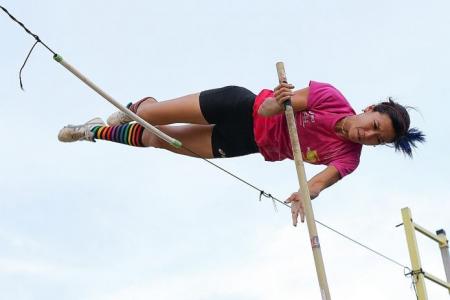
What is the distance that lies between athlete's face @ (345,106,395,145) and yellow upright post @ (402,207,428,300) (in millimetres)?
1597

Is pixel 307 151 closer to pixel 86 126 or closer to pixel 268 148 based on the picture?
pixel 268 148

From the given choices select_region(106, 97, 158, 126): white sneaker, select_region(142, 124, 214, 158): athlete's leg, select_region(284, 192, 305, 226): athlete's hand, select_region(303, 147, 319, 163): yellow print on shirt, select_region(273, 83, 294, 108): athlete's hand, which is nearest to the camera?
select_region(284, 192, 305, 226): athlete's hand

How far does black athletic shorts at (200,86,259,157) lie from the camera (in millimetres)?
4336

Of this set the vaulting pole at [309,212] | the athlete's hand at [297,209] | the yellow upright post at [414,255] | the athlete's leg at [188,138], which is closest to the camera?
the vaulting pole at [309,212]

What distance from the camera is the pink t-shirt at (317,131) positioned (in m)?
4.19

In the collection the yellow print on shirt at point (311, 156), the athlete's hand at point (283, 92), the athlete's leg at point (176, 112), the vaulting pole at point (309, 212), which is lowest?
the vaulting pole at point (309, 212)

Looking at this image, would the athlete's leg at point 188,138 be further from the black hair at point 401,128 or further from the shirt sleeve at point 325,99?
the black hair at point 401,128

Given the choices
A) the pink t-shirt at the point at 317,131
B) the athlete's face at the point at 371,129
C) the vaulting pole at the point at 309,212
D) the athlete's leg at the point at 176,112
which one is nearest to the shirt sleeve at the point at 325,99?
the pink t-shirt at the point at 317,131

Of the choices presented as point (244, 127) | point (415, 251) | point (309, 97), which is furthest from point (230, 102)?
point (415, 251)

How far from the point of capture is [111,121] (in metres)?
4.79

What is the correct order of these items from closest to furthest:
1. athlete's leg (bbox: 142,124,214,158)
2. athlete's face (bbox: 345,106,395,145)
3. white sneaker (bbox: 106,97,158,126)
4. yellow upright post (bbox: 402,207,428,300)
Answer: athlete's face (bbox: 345,106,395,145)
athlete's leg (bbox: 142,124,214,158)
white sneaker (bbox: 106,97,158,126)
yellow upright post (bbox: 402,207,428,300)

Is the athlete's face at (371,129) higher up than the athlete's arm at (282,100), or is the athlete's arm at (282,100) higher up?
the athlete's arm at (282,100)

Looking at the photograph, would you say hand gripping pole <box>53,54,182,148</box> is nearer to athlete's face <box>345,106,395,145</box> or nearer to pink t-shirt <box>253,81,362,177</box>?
pink t-shirt <box>253,81,362,177</box>

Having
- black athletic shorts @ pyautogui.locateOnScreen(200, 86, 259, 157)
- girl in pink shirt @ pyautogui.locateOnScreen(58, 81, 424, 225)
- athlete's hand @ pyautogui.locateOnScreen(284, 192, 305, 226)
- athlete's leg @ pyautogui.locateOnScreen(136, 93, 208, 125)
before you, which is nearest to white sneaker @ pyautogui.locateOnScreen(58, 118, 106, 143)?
girl in pink shirt @ pyautogui.locateOnScreen(58, 81, 424, 225)
